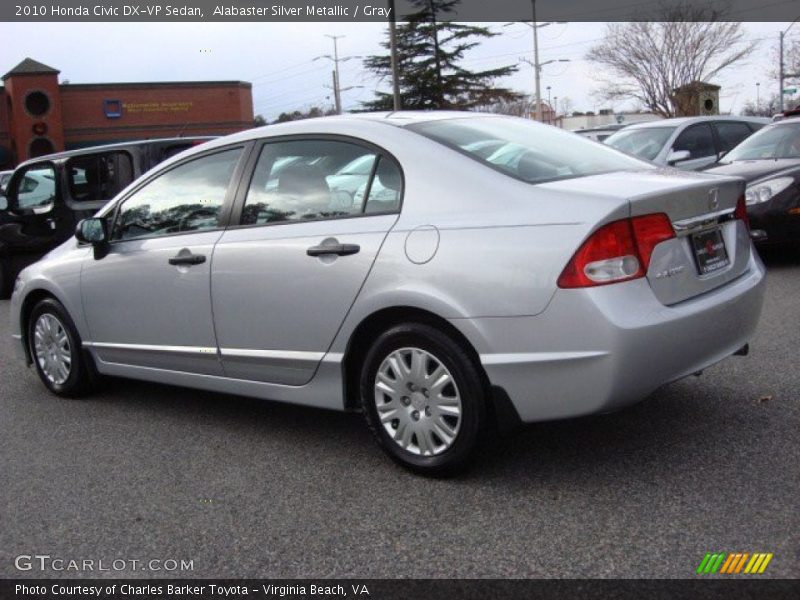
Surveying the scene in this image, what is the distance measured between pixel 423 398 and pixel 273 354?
2.94ft

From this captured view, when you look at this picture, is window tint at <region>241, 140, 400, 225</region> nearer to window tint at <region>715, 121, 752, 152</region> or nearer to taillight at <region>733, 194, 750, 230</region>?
taillight at <region>733, 194, 750, 230</region>

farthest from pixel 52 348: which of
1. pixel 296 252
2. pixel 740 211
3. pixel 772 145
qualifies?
pixel 772 145

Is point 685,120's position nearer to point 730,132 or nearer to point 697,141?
point 697,141

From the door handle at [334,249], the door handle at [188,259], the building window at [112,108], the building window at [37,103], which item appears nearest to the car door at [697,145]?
the door handle at [188,259]

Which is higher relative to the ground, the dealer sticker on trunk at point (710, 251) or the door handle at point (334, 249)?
the door handle at point (334, 249)

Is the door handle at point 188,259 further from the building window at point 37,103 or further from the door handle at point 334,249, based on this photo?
the building window at point 37,103

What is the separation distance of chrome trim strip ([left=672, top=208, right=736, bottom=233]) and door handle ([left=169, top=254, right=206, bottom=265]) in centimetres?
235

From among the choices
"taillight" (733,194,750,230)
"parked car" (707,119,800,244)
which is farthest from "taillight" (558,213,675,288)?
"parked car" (707,119,800,244)

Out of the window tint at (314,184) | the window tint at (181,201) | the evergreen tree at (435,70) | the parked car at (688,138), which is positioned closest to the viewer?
the window tint at (314,184)

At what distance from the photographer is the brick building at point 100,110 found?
4444 centimetres

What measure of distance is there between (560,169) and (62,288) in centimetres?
329

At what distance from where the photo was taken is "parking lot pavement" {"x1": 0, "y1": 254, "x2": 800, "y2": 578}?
3020mm

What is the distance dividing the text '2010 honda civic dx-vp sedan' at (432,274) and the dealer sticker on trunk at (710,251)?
0.01 metres

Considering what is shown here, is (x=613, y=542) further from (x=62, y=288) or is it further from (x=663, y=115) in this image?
(x=663, y=115)
